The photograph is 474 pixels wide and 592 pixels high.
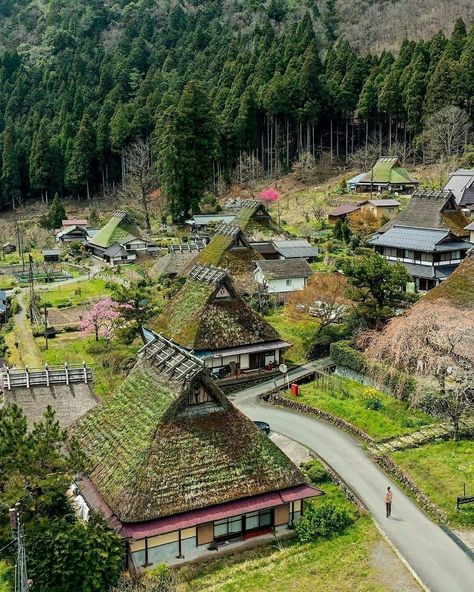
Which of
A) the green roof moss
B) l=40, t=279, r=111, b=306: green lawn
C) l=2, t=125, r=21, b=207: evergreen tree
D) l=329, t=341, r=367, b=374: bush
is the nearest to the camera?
the green roof moss

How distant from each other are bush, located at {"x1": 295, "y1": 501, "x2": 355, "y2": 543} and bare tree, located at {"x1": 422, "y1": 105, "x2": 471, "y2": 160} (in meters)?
51.4

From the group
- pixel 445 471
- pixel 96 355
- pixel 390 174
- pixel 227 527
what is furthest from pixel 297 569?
pixel 390 174

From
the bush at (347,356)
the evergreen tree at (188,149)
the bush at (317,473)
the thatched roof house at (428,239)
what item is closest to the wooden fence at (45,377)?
the bush at (317,473)

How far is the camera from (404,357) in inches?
1051

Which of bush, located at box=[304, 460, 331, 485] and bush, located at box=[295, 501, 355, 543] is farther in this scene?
bush, located at box=[304, 460, 331, 485]

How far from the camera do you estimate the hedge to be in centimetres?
2695

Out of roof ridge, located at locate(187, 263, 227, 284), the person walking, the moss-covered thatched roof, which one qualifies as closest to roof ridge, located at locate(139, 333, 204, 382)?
the person walking

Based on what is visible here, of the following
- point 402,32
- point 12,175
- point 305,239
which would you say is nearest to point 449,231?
point 305,239

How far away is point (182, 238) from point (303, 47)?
35933mm

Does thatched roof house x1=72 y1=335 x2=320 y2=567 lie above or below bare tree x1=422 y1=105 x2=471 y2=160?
below

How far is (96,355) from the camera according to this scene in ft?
115

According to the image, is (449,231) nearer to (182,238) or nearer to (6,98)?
(182,238)

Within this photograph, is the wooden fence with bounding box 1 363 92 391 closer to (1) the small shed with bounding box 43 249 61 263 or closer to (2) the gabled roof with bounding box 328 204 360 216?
(2) the gabled roof with bounding box 328 204 360 216

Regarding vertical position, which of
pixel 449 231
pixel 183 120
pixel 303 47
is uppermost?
pixel 303 47
